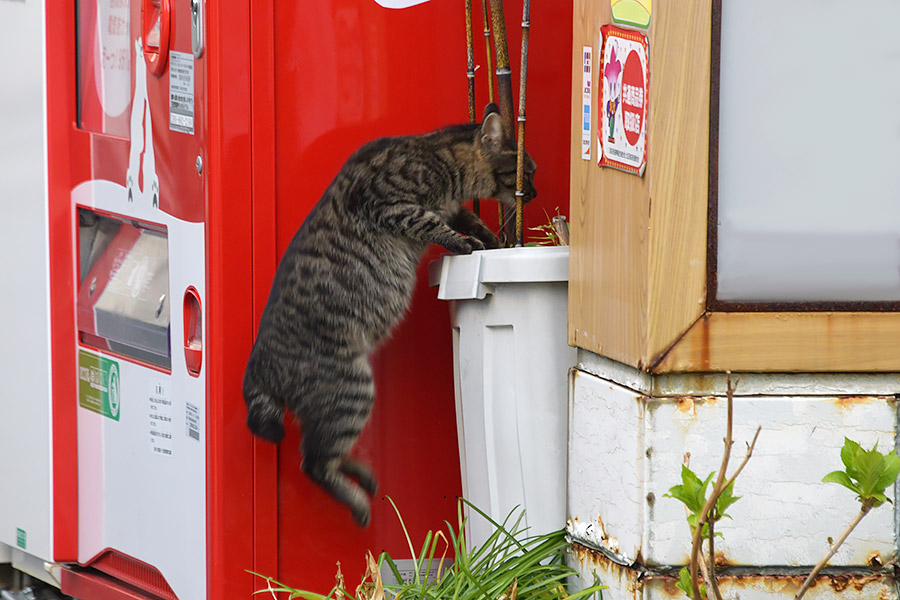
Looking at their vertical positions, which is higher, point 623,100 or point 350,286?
point 623,100

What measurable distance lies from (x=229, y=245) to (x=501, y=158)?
0.68m

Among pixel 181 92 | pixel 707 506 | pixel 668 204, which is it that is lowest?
pixel 707 506

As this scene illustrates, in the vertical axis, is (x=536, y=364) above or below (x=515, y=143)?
below

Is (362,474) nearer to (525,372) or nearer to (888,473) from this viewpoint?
(525,372)

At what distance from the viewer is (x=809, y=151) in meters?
2.07

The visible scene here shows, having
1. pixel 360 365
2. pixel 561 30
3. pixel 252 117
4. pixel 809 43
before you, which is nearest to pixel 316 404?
pixel 360 365

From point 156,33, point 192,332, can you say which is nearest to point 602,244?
point 192,332

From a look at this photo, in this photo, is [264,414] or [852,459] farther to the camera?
[264,414]

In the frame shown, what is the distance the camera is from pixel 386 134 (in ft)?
9.43

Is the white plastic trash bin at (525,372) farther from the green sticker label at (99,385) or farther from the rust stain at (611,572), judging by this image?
the green sticker label at (99,385)

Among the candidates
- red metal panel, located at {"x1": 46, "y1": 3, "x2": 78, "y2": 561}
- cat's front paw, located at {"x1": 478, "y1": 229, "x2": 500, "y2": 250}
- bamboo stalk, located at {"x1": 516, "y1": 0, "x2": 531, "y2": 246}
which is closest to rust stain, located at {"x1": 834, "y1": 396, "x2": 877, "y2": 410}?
bamboo stalk, located at {"x1": 516, "y1": 0, "x2": 531, "y2": 246}

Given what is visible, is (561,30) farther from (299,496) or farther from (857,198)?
(299,496)

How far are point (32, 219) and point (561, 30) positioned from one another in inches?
62.9

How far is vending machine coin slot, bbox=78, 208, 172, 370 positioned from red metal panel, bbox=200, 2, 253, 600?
284 mm
